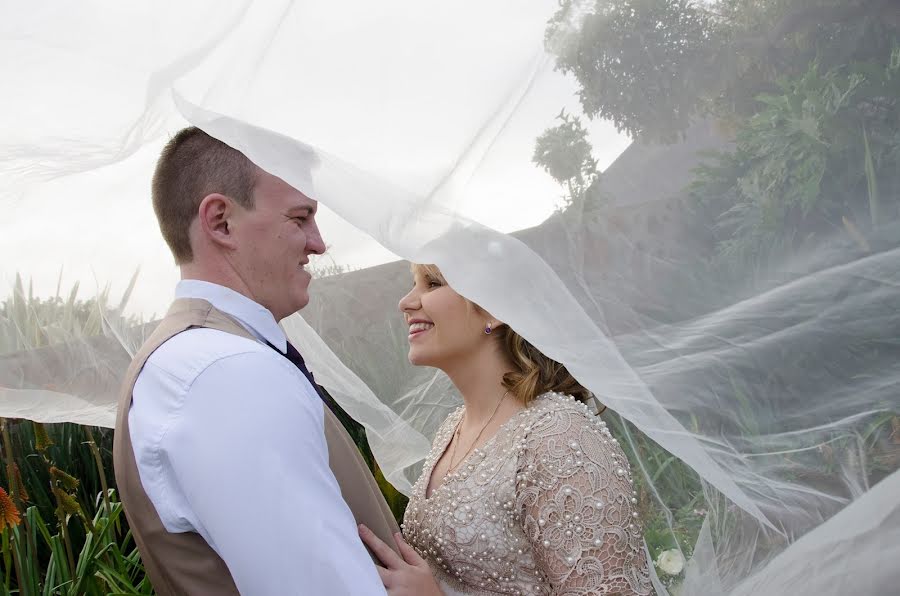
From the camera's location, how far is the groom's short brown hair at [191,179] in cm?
190

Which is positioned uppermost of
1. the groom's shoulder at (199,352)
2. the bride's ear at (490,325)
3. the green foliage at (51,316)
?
the green foliage at (51,316)

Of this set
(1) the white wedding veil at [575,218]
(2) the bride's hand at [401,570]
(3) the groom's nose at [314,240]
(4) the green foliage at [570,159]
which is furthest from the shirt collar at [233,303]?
(4) the green foliage at [570,159]

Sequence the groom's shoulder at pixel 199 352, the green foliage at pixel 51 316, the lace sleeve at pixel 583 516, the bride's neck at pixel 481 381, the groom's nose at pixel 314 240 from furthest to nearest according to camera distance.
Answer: the bride's neck at pixel 481 381 < the green foliage at pixel 51 316 < the lace sleeve at pixel 583 516 < the groom's nose at pixel 314 240 < the groom's shoulder at pixel 199 352

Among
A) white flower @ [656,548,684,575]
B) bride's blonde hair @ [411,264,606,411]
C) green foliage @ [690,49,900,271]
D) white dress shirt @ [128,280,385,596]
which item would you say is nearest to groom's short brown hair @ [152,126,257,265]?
white dress shirt @ [128,280,385,596]

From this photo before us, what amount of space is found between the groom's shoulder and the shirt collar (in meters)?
0.18

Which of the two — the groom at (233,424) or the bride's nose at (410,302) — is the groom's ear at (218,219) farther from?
the bride's nose at (410,302)

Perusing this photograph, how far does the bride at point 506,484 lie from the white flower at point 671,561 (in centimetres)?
22

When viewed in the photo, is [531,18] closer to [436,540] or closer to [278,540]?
[278,540]

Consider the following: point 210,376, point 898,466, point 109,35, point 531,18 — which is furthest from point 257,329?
point 898,466

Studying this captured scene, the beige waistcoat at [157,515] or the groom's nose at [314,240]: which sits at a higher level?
the groom's nose at [314,240]

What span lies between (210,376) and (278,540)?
0.32 m

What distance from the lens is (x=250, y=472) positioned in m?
1.42

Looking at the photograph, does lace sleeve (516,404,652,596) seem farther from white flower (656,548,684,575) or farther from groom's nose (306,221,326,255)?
groom's nose (306,221,326,255)

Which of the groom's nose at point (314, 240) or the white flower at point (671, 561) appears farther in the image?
the groom's nose at point (314, 240)
